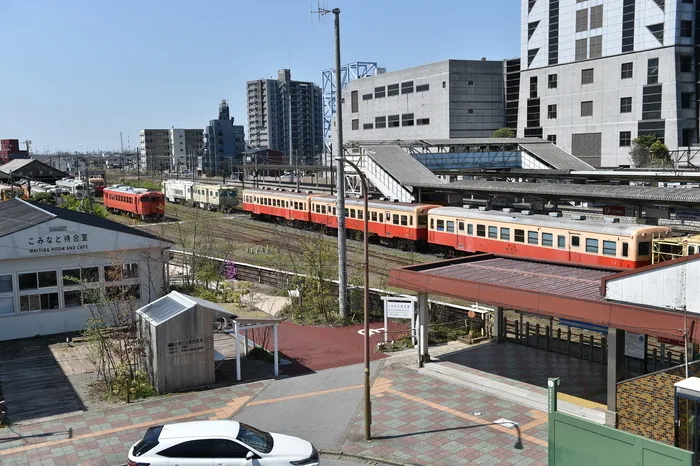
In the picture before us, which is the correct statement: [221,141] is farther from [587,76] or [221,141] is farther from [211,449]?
[211,449]

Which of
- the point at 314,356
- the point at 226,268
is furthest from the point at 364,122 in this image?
the point at 314,356

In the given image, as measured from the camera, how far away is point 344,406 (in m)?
16.6

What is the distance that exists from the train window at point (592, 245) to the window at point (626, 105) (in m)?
41.6

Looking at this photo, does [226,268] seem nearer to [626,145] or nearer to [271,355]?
[271,355]

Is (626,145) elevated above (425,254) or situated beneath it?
elevated above

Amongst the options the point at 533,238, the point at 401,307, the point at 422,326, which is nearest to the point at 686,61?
the point at 533,238

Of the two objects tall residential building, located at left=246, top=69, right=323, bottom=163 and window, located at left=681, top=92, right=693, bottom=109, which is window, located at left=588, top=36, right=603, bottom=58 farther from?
tall residential building, located at left=246, top=69, right=323, bottom=163

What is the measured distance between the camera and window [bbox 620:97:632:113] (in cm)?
6494

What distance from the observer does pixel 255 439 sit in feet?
41.3

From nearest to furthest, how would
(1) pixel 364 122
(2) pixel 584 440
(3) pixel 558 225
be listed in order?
(2) pixel 584 440, (3) pixel 558 225, (1) pixel 364 122

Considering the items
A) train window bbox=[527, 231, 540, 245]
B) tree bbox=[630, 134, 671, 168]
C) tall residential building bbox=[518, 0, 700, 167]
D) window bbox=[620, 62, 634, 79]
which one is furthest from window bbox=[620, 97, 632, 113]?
train window bbox=[527, 231, 540, 245]

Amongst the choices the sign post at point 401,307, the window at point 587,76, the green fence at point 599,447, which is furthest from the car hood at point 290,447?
the window at point 587,76

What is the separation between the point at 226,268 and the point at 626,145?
158ft

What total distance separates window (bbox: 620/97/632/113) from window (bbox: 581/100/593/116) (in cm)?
343
